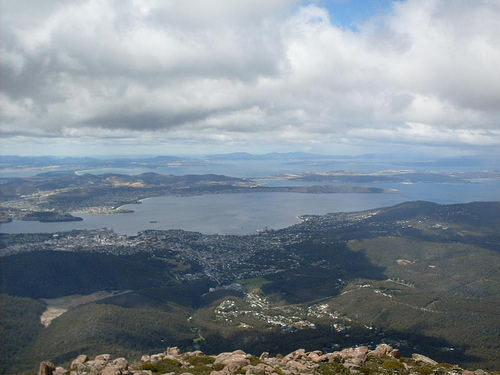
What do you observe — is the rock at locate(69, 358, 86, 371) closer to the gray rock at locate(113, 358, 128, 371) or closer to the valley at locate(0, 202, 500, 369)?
the gray rock at locate(113, 358, 128, 371)

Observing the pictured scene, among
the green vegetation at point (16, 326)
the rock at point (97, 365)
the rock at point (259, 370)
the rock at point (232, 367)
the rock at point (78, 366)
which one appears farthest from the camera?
the green vegetation at point (16, 326)

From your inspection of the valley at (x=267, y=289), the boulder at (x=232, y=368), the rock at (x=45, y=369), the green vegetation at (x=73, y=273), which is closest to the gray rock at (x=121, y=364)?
the rock at (x=45, y=369)

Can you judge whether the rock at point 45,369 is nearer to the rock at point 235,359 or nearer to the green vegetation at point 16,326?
the rock at point 235,359

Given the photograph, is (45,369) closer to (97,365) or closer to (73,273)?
(97,365)

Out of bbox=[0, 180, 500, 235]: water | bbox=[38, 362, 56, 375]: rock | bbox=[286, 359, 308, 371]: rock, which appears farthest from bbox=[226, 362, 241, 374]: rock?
bbox=[0, 180, 500, 235]: water

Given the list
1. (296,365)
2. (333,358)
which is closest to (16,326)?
(296,365)

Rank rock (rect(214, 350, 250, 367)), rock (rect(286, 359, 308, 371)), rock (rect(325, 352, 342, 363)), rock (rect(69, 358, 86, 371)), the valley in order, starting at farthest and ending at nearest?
the valley
rock (rect(325, 352, 342, 363))
rock (rect(214, 350, 250, 367))
rock (rect(286, 359, 308, 371))
rock (rect(69, 358, 86, 371))

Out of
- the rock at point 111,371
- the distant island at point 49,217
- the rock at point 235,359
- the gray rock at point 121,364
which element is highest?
the rock at point 111,371

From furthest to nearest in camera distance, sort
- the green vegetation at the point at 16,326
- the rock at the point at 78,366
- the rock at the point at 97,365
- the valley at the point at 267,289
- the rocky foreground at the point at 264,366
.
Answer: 1. the valley at the point at 267,289
2. the green vegetation at the point at 16,326
3. the rock at the point at 97,365
4. the rock at the point at 78,366
5. the rocky foreground at the point at 264,366

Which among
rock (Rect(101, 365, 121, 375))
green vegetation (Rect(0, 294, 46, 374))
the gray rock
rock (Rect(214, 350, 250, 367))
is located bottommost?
green vegetation (Rect(0, 294, 46, 374))
